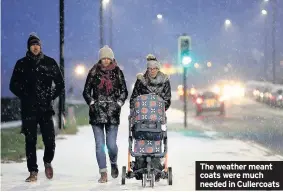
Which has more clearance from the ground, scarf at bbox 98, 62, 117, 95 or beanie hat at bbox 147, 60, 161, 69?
beanie hat at bbox 147, 60, 161, 69

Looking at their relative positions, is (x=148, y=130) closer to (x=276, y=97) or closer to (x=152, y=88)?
(x=152, y=88)

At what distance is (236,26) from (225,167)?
363 ft

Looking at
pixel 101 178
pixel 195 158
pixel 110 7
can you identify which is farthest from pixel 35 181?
pixel 110 7

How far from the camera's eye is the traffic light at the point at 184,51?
2091 centimetres

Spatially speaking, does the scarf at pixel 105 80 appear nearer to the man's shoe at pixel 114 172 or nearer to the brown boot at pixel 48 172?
the man's shoe at pixel 114 172

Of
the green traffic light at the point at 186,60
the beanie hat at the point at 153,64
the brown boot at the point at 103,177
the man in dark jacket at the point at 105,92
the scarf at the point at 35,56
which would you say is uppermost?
the green traffic light at the point at 186,60

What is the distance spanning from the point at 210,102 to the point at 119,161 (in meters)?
19.1

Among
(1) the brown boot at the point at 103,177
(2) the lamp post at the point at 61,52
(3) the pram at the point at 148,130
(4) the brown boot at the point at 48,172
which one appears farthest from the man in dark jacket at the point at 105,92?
(2) the lamp post at the point at 61,52

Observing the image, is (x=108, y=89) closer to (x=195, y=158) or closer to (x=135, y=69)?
(x=195, y=158)

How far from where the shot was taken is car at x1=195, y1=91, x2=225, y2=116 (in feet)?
102

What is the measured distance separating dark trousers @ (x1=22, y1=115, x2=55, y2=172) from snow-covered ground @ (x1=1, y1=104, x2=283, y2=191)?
35 cm

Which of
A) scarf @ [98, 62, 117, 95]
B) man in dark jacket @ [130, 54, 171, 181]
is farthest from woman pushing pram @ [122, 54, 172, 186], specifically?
scarf @ [98, 62, 117, 95]

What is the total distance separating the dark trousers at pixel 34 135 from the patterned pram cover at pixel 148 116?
1.46m

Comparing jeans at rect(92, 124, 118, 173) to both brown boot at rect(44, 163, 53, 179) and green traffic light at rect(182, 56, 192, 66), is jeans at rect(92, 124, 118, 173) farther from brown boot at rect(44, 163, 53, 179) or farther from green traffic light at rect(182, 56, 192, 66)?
green traffic light at rect(182, 56, 192, 66)
